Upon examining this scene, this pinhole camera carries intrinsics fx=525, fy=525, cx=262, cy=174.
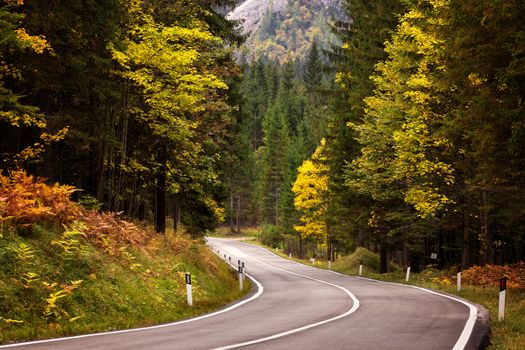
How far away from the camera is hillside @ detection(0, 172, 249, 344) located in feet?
34.0

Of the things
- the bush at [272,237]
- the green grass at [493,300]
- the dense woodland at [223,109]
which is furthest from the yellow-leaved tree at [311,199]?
the dense woodland at [223,109]

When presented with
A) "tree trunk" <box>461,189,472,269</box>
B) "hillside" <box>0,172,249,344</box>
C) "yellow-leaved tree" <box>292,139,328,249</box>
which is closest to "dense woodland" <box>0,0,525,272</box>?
"tree trunk" <box>461,189,472,269</box>

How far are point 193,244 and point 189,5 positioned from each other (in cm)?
983

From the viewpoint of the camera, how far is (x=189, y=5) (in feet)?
69.0

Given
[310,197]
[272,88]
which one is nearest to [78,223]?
[310,197]

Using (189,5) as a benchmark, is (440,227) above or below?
below

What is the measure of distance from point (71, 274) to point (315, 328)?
574 centimetres

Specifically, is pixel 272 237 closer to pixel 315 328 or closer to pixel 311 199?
pixel 311 199

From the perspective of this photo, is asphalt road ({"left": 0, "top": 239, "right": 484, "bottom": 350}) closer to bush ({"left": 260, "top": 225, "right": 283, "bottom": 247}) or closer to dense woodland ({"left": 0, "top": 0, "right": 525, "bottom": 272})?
dense woodland ({"left": 0, "top": 0, "right": 525, "bottom": 272})

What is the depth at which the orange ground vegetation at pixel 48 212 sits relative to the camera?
1216 cm

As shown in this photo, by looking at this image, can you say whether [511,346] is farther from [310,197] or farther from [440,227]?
[310,197]

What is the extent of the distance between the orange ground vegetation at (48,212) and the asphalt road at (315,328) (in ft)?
13.0

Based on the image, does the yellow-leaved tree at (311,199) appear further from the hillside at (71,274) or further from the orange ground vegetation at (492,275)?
the hillside at (71,274)

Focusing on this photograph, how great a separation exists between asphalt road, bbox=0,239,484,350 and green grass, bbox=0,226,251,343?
795mm
